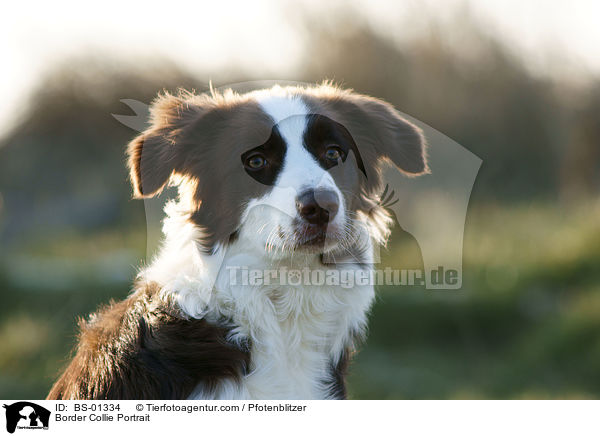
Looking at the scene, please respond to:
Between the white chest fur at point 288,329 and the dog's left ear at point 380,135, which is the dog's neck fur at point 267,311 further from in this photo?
the dog's left ear at point 380,135

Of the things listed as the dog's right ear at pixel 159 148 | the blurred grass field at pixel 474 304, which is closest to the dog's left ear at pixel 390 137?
the dog's right ear at pixel 159 148

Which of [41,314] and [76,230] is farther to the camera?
[76,230]

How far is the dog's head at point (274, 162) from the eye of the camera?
2713mm

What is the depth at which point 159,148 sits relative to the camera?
288 cm

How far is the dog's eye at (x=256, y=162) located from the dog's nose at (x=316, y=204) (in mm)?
314

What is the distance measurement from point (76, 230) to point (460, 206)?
3.47 metres

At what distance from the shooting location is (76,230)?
5.36 metres

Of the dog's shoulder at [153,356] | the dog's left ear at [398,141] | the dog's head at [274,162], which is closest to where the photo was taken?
the dog's shoulder at [153,356]

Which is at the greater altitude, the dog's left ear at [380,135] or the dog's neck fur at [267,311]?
the dog's left ear at [380,135]

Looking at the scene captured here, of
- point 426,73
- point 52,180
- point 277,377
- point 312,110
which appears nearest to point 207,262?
point 277,377

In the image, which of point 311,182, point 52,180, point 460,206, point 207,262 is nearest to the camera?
point 311,182

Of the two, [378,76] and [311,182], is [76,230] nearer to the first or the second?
[378,76]
